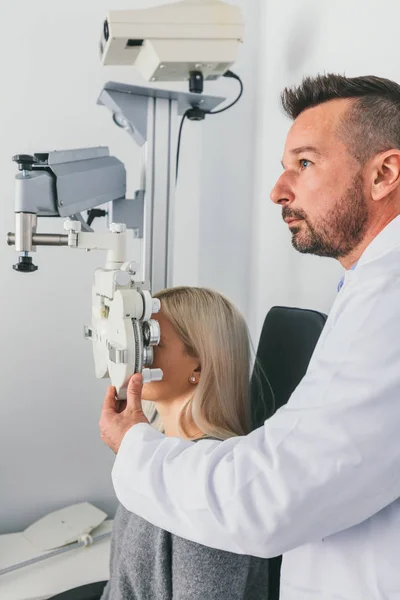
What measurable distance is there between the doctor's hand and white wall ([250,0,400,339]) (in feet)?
2.30

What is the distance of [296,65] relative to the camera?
1.68 m

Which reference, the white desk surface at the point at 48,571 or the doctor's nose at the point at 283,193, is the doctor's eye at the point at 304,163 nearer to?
the doctor's nose at the point at 283,193

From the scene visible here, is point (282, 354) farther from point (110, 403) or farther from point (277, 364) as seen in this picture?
point (110, 403)

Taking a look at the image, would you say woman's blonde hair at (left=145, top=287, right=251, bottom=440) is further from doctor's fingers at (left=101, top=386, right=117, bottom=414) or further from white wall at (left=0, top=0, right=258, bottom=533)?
white wall at (left=0, top=0, right=258, bottom=533)

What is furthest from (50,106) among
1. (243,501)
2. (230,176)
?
(243,501)

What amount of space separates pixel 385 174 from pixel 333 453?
453mm

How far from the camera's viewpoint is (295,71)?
5.54 ft

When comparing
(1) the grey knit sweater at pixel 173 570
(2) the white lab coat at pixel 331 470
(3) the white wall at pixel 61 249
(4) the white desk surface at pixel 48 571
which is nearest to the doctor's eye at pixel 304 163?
(2) the white lab coat at pixel 331 470

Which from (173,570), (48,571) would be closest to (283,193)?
(173,570)

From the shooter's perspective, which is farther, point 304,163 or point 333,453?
point 304,163

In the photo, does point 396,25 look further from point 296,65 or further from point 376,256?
point 376,256

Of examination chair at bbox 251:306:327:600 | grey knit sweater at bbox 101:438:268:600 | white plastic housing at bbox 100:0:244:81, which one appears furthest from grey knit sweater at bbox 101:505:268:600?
white plastic housing at bbox 100:0:244:81

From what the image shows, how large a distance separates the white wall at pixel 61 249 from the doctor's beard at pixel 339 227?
1.03m

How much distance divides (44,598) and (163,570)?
0.51m
